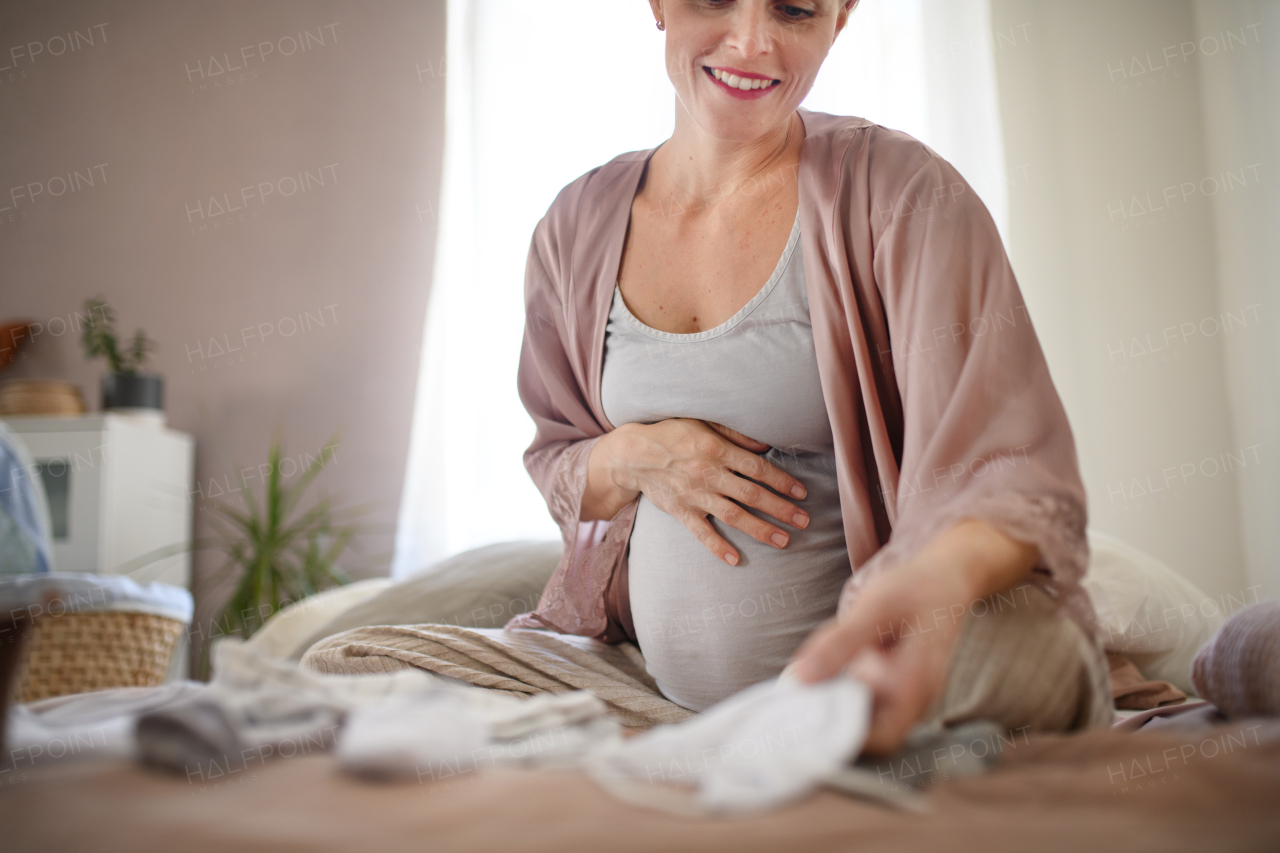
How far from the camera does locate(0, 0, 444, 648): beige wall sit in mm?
2740

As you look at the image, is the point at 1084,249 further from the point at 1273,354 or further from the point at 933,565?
the point at 933,565

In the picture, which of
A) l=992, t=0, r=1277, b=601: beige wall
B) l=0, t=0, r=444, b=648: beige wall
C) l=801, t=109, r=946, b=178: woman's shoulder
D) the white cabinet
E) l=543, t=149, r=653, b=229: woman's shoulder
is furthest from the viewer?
l=0, t=0, r=444, b=648: beige wall

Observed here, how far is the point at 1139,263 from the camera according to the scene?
7.21 ft

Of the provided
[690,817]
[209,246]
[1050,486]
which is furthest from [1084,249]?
[209,246]

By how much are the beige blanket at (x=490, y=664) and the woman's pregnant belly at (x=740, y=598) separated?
0.05 meters

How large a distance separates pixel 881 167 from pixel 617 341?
36 cm

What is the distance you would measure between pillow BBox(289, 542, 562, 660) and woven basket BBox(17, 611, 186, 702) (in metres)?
0.29


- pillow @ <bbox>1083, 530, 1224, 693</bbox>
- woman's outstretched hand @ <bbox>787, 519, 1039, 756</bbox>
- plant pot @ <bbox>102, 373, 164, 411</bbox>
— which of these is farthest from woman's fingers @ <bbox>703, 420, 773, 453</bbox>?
plant pot @ <bbox>102, 373, 164, 411</bbox>

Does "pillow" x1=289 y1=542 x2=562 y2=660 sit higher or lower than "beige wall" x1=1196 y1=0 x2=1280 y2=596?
lower

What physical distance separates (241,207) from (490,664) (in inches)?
98.7

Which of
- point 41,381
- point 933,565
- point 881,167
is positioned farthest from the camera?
point 41,381

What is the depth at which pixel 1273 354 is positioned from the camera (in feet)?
6.57

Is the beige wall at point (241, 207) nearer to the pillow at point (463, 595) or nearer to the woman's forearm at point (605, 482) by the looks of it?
the pillow at point (463, 595)

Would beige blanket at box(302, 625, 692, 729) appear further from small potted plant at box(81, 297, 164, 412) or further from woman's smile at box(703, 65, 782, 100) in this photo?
small potted plant at box(81, 297, 164, 412)
